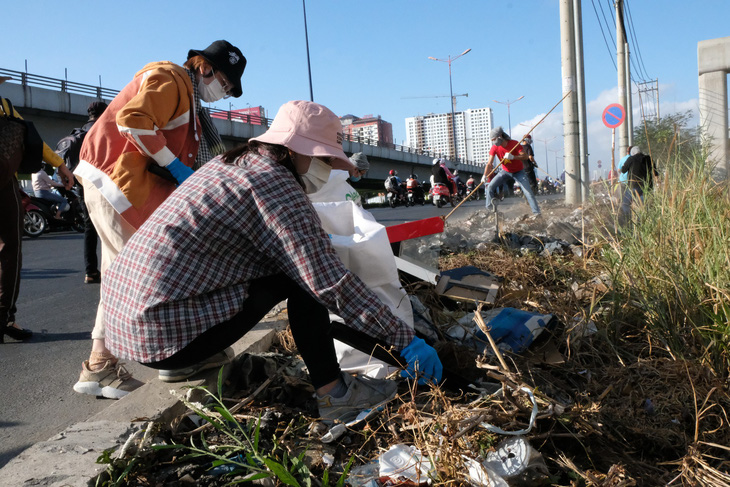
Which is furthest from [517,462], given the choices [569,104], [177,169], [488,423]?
[569,104]

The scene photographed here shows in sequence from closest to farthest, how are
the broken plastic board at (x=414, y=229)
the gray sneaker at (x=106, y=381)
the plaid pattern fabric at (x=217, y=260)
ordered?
the plaid pattern fabric at (x=217, y=260), the gray sneaker at (x=106, y=381), the broken plastic board at (x=414, y=229)

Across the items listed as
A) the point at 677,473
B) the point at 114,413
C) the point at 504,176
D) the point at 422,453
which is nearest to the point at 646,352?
the point at 677,473

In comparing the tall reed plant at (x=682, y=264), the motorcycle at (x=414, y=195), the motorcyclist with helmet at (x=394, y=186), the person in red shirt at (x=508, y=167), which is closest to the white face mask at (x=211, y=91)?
the tall reed plant at (x=682, y=264)

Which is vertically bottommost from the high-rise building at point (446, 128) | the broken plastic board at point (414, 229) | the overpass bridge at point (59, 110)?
the broken plastic board at point (414, 229)

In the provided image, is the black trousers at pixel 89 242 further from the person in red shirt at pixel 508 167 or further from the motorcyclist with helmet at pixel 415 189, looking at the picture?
the motorcyclist with helmet at pixel 415 189

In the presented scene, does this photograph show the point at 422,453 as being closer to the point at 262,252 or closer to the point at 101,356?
the point at 262,252

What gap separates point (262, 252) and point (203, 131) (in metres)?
1.45

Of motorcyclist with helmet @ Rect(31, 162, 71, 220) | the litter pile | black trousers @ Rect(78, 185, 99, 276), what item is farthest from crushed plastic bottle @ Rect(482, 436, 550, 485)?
motorcyclist with helmet @ Rect(31, 162, 71, 220)

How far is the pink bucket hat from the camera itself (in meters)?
2.20

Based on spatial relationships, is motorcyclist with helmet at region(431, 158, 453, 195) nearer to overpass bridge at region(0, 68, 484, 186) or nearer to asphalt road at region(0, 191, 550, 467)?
overpass bridge at region(0, 68, 484, 186)

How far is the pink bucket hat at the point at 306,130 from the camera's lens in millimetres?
2195

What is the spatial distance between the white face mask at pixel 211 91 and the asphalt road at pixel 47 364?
1500mm

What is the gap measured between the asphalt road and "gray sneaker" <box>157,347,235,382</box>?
17.7 inches

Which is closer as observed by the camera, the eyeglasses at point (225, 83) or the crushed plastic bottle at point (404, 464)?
the crushed plastic bottle at point (404, 464)
